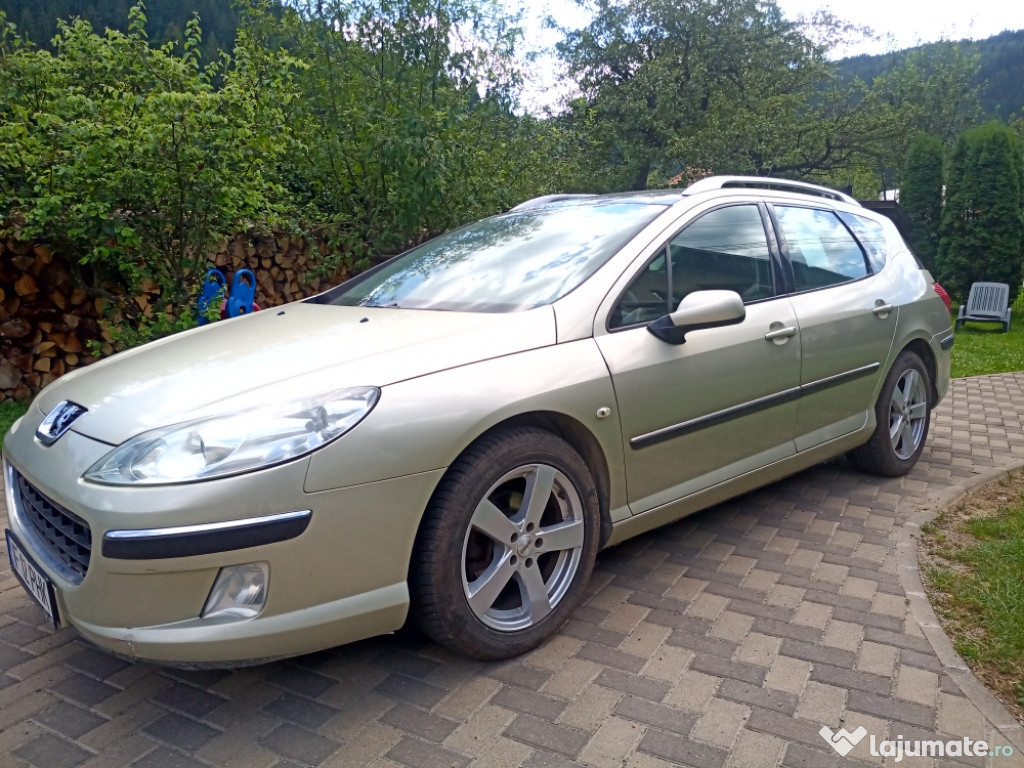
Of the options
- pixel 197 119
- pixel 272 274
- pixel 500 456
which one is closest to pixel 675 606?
pixel 500 456

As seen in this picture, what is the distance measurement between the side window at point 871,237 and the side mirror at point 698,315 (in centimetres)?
176

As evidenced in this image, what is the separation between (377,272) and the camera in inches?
145

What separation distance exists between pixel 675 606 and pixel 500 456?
102 centimetres

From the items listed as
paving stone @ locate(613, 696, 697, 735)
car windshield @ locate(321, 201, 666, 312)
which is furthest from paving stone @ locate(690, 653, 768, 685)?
car windshield @ locate(321, 201, 666, 312)

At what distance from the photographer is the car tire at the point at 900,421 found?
A: 4.15 m

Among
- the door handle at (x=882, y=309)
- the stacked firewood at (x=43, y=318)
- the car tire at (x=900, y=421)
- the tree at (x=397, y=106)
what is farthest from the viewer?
the tree at (x=397, y=106)

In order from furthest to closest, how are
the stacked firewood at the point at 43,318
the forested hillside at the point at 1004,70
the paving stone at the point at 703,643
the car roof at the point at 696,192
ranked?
the forested hillside at the point at 1004,70, the stacked firewood at the point at 43,318, the car roof at the point at 696,192, the paving stone at the point at 703,643

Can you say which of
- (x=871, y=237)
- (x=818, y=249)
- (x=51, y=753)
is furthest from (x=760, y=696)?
(x=871, y=237)

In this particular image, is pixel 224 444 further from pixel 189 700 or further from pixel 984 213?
pixel 984 213

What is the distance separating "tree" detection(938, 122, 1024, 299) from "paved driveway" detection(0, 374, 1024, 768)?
492 inches

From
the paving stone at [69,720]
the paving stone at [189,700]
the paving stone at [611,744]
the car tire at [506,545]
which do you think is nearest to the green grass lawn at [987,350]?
the car tire at [506,545]

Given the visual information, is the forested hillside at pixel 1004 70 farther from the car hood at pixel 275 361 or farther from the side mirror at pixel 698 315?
the car hood at pixel 275 361

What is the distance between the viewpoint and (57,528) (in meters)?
2.14

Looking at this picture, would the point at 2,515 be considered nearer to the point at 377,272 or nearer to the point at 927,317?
the point at 377,272
